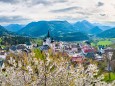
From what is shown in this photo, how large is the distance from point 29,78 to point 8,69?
1.78 metres

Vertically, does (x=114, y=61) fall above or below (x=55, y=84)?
below

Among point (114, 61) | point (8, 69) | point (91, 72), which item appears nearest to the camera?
point (91, 72)

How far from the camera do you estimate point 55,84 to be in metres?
12.2

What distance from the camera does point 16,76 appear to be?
12.9 metres

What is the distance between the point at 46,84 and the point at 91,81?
180 centimetres

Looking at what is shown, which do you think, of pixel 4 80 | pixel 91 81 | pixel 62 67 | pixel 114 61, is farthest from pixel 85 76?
pixel 114 61

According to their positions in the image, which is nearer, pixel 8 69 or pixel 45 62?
pixel 45 62

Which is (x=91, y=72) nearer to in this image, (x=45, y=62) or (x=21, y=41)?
(x=45, y=62)

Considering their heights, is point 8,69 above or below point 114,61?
above

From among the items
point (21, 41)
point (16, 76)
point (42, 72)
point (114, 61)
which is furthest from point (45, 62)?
point (21, 41)

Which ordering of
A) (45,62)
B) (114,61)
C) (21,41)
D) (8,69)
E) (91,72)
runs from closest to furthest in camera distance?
(91,72)
(45,62)
(8,69)
(114,61)
(21,41)

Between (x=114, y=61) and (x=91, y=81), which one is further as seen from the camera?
(x=114, y=61)

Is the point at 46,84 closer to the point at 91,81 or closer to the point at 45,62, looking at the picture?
the point at 45,62

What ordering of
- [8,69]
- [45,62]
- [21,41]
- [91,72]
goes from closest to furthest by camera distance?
[91,72], [45,62], [8,69], [21,41]
